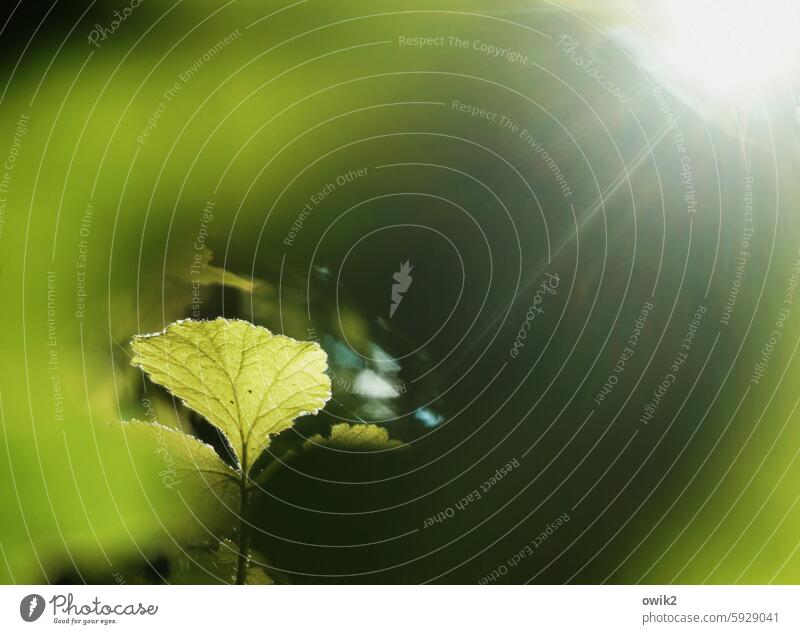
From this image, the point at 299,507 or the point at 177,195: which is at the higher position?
the point at 177,195

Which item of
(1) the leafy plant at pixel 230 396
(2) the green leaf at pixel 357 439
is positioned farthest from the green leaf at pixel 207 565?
(2) the green leaf at pixel 357 439

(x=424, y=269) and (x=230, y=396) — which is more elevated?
(x=424, y=269)

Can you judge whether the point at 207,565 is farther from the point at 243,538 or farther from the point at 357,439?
the point at 357,439

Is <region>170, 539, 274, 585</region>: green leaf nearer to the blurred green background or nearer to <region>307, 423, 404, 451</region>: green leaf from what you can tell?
the blurred green background

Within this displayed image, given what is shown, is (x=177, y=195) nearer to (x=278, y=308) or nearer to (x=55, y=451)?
(x=278, y=308)

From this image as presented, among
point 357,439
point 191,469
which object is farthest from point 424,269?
point 191,469

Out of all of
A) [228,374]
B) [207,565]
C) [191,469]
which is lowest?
[207,565]

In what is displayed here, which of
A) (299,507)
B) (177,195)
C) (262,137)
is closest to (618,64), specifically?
(262,137)
